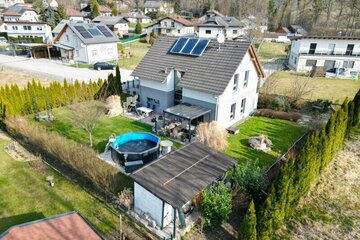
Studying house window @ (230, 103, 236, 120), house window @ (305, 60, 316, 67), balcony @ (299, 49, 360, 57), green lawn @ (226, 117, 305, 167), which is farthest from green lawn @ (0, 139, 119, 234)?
house window @ (305, 60, 316, 67)

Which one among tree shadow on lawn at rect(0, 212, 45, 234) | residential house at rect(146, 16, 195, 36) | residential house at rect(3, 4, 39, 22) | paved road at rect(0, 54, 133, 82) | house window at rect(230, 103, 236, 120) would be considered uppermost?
residential house at rect(3, 4, 39, 22)

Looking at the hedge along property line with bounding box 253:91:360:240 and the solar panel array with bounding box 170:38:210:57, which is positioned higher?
the solar panel array with bounding box 170:38:210:57

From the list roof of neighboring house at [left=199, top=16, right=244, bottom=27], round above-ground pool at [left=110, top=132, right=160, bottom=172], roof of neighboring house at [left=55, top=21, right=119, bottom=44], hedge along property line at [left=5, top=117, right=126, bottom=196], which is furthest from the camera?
roof of neighboring house at [left=199, top=16, right=244, bottom=27]

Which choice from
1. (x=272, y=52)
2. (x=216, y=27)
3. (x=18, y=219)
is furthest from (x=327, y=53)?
(x=18, y=219)

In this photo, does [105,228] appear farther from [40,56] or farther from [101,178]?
[40,56]

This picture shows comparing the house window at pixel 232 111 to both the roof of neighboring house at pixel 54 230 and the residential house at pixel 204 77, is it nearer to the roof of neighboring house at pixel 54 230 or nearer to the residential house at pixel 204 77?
the residential house at pixel 204 77

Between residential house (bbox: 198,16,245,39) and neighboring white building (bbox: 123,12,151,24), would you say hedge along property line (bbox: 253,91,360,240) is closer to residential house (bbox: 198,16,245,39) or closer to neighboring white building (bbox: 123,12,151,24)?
residential house (bbox: 198,16,245,39)

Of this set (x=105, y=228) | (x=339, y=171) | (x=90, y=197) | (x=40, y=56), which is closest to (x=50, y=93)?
(x=90, y=197)
